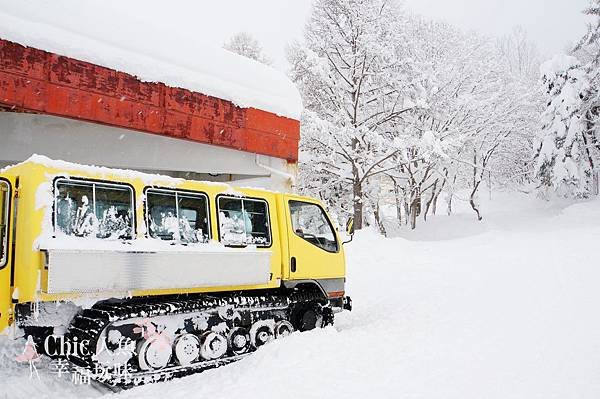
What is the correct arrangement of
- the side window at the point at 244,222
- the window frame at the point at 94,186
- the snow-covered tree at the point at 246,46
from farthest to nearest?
1. the snow-covered tree at the point at 246,46
2. the side window at the point at 244,222
3. the window frame at the point at 94,186

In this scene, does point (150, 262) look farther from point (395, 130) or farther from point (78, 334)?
point (395, 130)

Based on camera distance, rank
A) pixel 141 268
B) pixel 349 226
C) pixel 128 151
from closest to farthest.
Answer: pixel 141 268 → pixel 349 226 → pixel 128 151

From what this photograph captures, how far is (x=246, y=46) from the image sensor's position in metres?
32.7

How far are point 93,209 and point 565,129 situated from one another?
24709 mm

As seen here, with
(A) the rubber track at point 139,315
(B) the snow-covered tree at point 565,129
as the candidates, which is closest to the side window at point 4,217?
(A) the rubber track at point 139,315

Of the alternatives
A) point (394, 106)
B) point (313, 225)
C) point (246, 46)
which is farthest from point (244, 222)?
point (246, 46)

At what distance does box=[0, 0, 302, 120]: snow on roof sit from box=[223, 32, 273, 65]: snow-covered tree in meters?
19.7

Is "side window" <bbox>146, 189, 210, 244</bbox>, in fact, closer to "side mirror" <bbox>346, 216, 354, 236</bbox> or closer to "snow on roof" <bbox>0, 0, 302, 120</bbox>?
"side mirror" <bbox>346, 216, 354, 236</bbox>

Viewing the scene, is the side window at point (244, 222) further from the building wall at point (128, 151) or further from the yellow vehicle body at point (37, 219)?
the building wall at point (128, 151)

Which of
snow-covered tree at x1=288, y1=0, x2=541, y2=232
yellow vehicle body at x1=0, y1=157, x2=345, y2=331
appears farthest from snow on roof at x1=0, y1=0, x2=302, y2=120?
snow-covered tree at x1=288, y1=0, x2=541, y2=232

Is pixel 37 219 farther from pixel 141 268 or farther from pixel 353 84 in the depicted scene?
pixel 353 84

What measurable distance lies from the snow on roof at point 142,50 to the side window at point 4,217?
4386 mm

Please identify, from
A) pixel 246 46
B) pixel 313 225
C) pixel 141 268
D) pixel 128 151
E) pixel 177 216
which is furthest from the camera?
pixel 246 46

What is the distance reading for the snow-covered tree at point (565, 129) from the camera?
2445 cm
